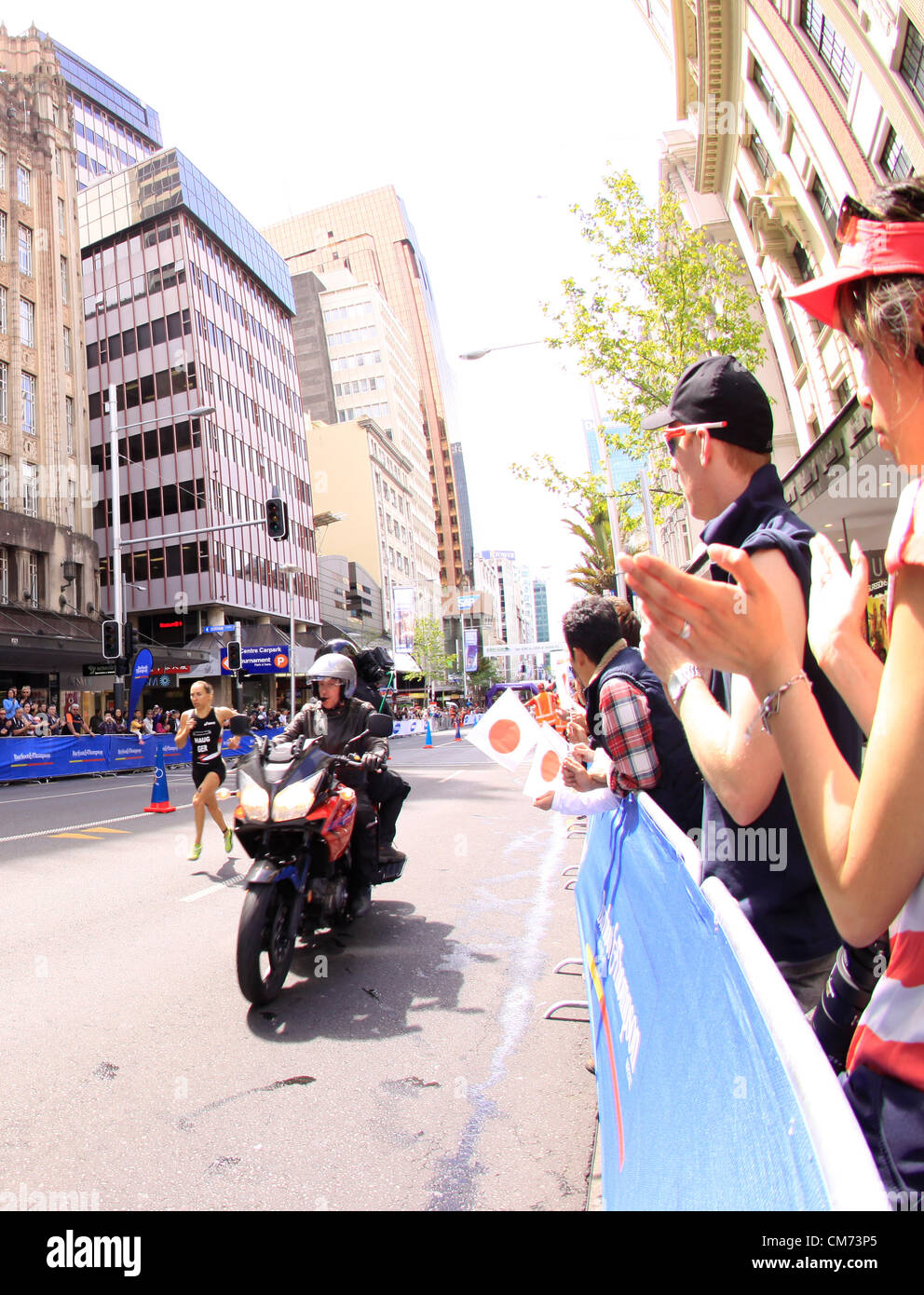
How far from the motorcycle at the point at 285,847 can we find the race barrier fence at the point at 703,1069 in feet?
6.95

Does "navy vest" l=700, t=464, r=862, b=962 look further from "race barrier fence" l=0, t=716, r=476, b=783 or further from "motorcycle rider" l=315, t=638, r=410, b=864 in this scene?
"race barrier fence" l=0, t=716, r=476, b=783

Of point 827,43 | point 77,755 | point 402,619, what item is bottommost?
point 77,755

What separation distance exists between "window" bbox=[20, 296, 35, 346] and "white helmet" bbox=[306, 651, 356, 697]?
110ft

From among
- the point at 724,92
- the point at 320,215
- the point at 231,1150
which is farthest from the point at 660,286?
the point at 320,215

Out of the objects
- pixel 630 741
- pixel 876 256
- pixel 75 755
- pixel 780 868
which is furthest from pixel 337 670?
pixel 75 755

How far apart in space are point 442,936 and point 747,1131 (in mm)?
4675

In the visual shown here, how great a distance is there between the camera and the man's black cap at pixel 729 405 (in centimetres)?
189

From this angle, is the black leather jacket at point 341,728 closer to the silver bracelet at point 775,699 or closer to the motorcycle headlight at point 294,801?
the motorcycle headlight at point 294,801

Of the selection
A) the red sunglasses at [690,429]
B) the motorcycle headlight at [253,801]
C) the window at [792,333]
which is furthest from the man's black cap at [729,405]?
the window at [792,333]

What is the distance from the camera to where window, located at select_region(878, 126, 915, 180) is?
12.5 metres

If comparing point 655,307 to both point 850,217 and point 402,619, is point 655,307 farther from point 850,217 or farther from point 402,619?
point 402,619

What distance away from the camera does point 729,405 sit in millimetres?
1886

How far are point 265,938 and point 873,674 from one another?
12.6 ft

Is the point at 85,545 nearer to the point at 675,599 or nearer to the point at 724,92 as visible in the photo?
the point at 724,92
